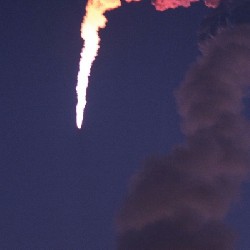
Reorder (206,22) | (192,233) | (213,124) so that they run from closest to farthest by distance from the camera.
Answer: (192,233), (213,124), (206,22)

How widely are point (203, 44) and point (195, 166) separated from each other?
738 cm

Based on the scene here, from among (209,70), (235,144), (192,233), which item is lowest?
(192,233)

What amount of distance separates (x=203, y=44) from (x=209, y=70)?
2.13 metres

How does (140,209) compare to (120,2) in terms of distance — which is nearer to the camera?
(140,209)

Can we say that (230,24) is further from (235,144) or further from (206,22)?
(235,144)

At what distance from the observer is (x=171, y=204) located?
43469 millimetres

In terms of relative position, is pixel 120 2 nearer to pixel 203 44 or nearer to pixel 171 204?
pixel 203 44

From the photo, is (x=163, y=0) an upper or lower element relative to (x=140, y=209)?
upper

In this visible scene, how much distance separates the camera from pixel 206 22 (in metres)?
48.5

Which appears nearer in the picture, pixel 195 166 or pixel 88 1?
pixel 195 166

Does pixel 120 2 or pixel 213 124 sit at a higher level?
pixel 120 2

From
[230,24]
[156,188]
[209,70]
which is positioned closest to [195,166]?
[156,188]

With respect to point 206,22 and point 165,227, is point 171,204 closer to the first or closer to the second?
point 165,227

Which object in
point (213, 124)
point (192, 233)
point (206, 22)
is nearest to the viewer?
point (192, 233)
